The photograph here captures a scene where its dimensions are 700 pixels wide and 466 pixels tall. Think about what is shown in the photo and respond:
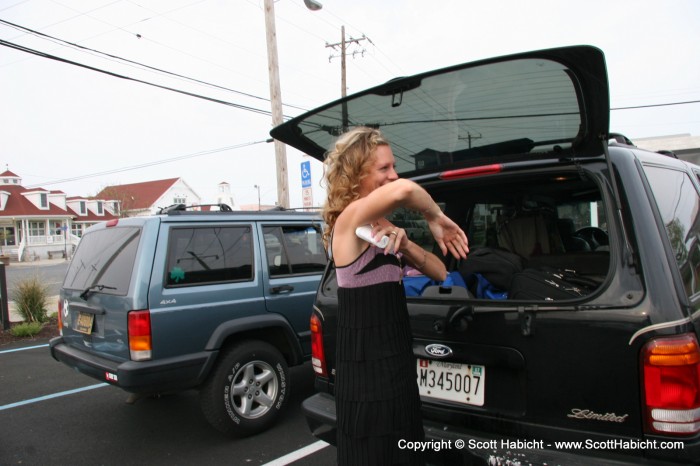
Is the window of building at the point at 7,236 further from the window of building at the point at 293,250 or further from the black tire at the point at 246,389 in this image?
the black tire at the point at 246,389

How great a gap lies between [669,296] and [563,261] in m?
1.33

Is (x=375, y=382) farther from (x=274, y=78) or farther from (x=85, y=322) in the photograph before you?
(x=274, y=78)

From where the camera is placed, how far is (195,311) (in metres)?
3.61

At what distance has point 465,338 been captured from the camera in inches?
82.2

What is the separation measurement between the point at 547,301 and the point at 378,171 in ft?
2.95

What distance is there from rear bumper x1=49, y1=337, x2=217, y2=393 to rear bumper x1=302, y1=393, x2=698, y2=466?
6.73 ft

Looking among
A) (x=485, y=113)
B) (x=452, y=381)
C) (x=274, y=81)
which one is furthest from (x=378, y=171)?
(x=274, y=81)

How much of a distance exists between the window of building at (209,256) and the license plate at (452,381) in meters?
2.22

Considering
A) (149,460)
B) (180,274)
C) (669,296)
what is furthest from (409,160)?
(149,460)

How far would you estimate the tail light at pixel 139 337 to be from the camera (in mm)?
3303

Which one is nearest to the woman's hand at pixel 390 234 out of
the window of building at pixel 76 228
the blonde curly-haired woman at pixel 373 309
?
the blonde curly-haired woman at pixel 373 309

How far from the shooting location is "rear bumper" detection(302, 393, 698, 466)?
167cm

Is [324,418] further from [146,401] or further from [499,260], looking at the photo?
[146,401]

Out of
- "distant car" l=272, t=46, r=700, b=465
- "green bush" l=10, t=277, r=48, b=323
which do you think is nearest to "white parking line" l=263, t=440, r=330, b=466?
"distant car" l=272, t=46, r=700, b=465
